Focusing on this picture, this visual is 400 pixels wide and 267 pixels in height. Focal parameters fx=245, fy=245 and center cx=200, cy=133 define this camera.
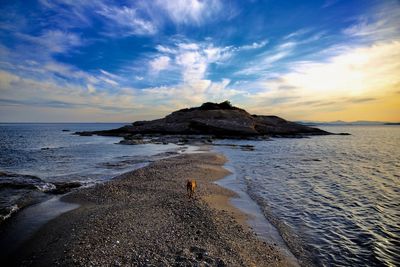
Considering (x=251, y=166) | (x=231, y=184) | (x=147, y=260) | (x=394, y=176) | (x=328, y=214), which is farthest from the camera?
(x=251, y=166)

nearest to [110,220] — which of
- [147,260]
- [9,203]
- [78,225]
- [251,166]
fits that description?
[78,225]

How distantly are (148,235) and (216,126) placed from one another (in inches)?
2693

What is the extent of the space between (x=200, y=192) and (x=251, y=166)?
13.3 metres

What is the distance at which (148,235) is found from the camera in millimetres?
8641

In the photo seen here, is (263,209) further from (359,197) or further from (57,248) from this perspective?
(57,248)

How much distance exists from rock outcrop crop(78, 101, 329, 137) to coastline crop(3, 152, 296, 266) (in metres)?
62.9

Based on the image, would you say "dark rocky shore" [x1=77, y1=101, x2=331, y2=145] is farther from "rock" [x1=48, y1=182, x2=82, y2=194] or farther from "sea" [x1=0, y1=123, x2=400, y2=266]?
"rock" [x1=48, y1=182, x2=82, y2=194]

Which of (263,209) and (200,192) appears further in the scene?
(200,192)

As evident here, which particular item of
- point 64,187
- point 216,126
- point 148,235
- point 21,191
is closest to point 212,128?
point 216,126

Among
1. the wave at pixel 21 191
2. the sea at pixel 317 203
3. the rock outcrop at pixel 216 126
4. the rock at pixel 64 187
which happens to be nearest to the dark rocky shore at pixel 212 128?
the rock outcrop at pixel 216 126

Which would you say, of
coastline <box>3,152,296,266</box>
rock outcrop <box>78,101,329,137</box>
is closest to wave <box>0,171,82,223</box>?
coastline <box>3,152,296,266</box>

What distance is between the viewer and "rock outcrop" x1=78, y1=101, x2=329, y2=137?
251ft

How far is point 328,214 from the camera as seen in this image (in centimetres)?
1253

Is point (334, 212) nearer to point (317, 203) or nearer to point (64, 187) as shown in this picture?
point (317, 203)
